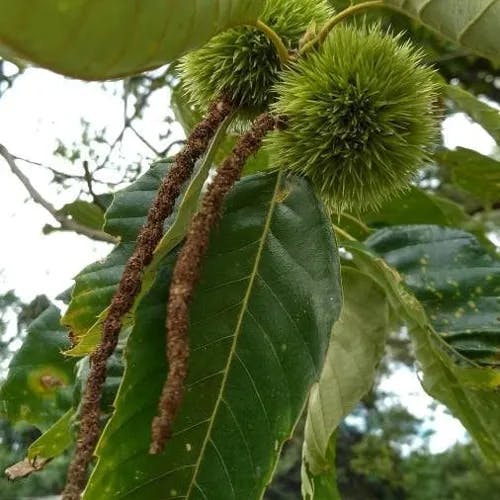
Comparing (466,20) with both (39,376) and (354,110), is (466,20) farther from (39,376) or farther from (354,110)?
(39,376)

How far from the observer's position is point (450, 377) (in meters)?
1.23

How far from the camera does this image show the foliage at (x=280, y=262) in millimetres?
831

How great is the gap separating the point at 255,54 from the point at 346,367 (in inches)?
21.1

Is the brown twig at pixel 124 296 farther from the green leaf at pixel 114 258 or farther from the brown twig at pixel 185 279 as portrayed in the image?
the green leaf at pixel 114 258

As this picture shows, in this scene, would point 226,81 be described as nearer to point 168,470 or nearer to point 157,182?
point 157,182

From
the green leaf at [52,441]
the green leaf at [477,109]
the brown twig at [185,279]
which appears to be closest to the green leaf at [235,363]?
the brown twig at [185,279]

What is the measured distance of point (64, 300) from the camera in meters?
1.51

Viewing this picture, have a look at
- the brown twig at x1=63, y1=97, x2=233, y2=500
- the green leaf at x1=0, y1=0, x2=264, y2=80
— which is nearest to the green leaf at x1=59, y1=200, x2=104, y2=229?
the brown twig at x1=63, y1=97, x2=233, y2=500

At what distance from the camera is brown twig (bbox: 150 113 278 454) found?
670 mm

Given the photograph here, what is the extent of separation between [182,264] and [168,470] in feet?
0.88

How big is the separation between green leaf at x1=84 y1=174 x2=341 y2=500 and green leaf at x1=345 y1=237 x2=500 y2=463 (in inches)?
8.5

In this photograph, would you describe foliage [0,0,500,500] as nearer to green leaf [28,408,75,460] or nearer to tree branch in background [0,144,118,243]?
green leaf [28,408,75,460]

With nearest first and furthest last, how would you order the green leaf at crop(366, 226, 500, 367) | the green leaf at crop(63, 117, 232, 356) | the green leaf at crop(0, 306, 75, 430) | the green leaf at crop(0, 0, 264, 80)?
the green leaf at crop(0, 0, 264, 80) → the green leaf at crop(63, 117, 232, 356) → the green leaf at crop(366, 226, 500, 367) → the green leaf at crop(0, 306, 75, 430)

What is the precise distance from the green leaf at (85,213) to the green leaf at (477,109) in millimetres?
892
